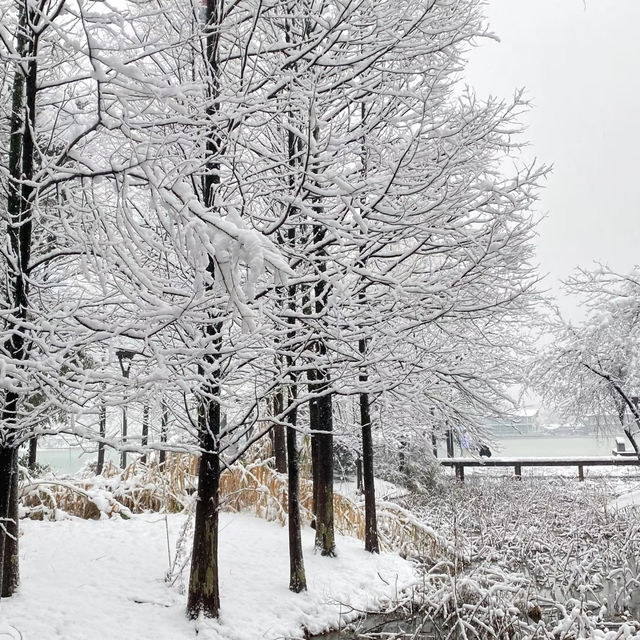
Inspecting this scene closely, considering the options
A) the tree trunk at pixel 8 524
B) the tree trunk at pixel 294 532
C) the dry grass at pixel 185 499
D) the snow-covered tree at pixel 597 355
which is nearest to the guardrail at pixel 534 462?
the snow-covered tree at pixel 597 355

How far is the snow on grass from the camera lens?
15.4 feet

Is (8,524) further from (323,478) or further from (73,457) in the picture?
(323,478)

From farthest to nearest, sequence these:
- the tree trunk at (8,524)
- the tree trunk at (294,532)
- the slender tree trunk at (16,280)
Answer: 1. the tree trunk at (294,532)
2. the tree trunk at (8,524)
3. the slender tree trunk at (16,280)

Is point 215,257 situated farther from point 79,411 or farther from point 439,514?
point 439,514

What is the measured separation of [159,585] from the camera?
565 centimetres

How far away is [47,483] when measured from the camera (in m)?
7.80

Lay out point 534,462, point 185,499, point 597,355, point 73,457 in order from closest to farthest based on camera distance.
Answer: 1. point 73,457
2. point 185,499
3. point 597,355
4. point 534,462

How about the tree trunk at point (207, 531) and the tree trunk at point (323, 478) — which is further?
the tree trunk at point (323, 478)

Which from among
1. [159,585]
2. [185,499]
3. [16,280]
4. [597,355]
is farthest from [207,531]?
[597,355]

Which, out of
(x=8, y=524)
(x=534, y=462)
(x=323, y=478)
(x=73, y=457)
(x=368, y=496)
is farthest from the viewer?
(x=534, y=462)

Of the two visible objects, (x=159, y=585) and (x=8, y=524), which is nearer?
(x=8, y=524)

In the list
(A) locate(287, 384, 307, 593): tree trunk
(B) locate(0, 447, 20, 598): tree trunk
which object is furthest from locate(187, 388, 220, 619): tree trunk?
(B) locate(0, 447, 20, 598): tree trunk

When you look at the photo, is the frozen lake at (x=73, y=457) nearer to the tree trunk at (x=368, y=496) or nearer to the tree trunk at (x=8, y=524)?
the tree trunk at (x=8, y=524)

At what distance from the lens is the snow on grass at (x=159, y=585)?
15.4 feet
